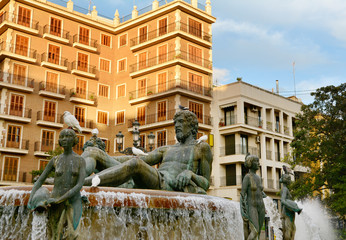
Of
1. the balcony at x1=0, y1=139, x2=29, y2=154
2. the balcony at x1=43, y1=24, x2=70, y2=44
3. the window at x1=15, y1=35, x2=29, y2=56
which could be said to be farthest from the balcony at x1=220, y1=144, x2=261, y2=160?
the window at x1=15, y1=35, x2=29, y2=56

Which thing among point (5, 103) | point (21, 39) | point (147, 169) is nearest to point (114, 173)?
point (147, 169)

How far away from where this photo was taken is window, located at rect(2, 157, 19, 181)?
38909 millimetres

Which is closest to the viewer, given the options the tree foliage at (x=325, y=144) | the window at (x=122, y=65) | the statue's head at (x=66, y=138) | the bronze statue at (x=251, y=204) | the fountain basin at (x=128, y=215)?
the statue's head at (x=66, y=138)

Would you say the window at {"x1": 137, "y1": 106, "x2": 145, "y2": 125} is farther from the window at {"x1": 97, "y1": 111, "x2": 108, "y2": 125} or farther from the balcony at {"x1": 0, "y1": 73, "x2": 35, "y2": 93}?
the balcony at {"x1": 0, "y1": 73, "x2": 35, "y2": 93}

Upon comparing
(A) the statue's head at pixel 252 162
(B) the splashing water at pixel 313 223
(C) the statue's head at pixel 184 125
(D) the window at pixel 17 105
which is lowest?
(B) the splashing water at pixel 313 223

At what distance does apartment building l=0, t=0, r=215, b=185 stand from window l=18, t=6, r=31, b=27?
0.09 meters

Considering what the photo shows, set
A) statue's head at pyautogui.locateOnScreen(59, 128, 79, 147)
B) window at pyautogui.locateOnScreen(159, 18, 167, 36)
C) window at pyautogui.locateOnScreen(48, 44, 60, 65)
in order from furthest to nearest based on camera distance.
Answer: window at pyautogui.locateOnScreen(159, 18, 167, 36) → window at pyautogui.locateOnScreen(48, 44, 60, 65) → statue's head at pyautogui.locateOnScreen(59, 128, 79, 147)

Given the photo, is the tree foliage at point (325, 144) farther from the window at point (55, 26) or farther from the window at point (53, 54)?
the window at point (55, 26)

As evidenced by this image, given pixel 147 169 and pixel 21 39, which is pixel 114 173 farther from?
pixel 21 39

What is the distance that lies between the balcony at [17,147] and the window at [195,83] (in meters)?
16.5

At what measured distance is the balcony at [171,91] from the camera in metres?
43.9

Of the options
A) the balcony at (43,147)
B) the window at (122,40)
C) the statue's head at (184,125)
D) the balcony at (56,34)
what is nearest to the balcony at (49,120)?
the balcony at (43,147)

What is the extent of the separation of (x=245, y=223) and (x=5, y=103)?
37110 mm

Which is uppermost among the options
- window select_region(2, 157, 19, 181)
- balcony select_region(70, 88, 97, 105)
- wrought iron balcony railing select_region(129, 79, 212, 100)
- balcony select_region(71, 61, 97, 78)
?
balcony select_region(71, 61, 97, 78)
